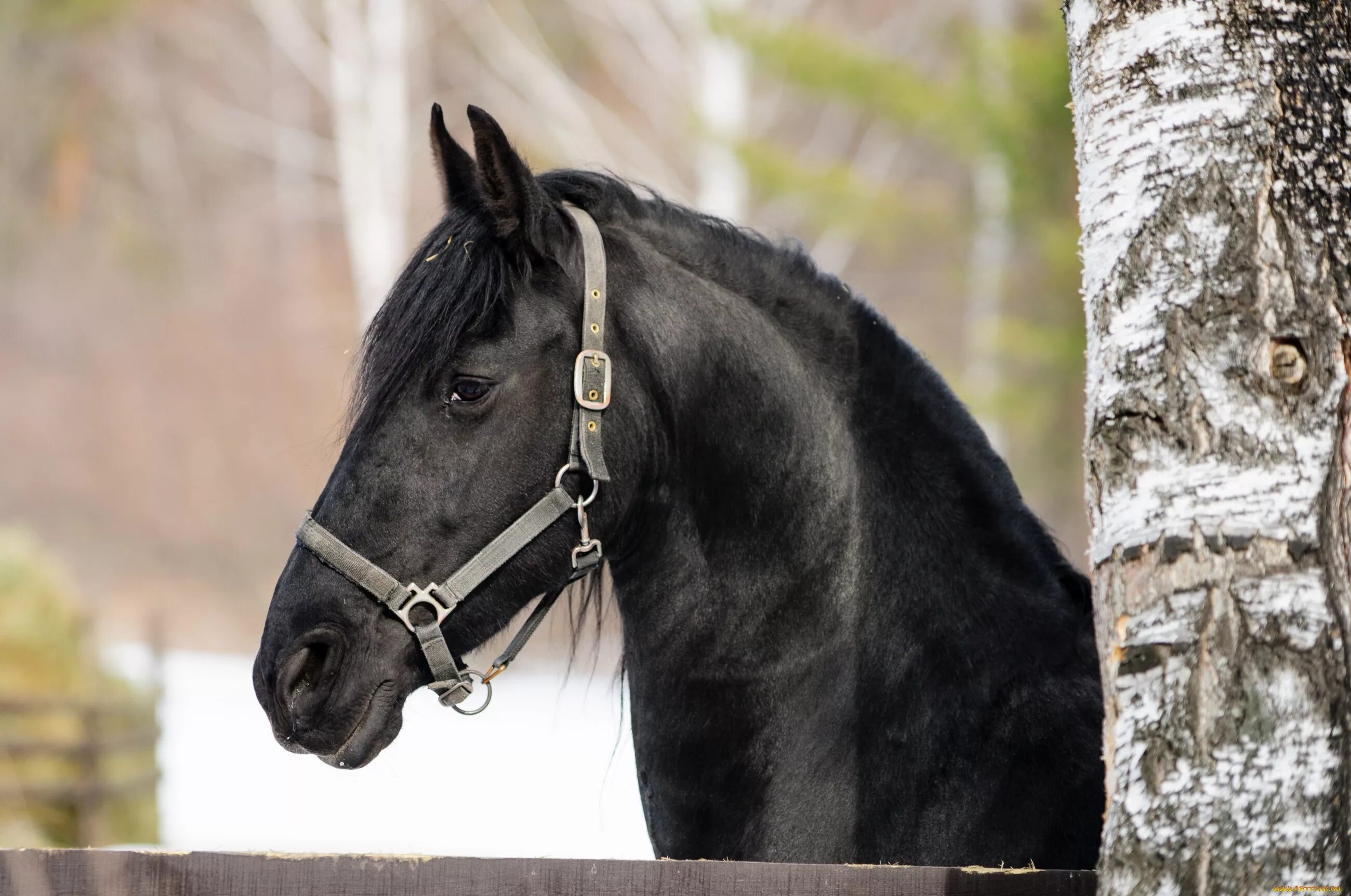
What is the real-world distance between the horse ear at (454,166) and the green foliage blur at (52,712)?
7.41 metres

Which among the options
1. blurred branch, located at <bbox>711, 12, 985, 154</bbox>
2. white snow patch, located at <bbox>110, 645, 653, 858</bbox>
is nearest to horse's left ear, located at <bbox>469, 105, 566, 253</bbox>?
white snow patch, located at <bbox>110, 645, 653, 858</bbox>

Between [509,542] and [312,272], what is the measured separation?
24.4 meters

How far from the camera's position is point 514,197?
2.45 meters

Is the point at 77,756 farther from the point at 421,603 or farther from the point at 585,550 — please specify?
the point at 585,550

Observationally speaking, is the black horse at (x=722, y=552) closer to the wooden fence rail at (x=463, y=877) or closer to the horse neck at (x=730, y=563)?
the horse neck at (x=730, y=563)

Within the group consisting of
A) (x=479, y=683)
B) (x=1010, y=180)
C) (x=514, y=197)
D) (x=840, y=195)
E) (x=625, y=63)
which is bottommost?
(x=479, y=683)

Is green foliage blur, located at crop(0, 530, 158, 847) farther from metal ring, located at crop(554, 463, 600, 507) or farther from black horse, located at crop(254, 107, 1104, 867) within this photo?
metal ring, located at crop(554, 463, 600, 507)

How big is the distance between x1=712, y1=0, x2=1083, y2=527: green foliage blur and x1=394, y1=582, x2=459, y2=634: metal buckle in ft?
32.5

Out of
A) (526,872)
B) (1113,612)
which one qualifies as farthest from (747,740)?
(1113,612)

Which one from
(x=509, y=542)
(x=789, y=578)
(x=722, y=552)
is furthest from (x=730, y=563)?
(x=509, y=542)

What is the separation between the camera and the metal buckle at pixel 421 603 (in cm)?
235

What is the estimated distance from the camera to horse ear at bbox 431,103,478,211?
254cm

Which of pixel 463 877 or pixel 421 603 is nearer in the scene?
pixel 463 877

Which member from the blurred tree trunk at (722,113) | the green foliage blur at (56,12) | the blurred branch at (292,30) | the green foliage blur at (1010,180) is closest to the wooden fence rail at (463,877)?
the green foliage blur at (1010,180)
